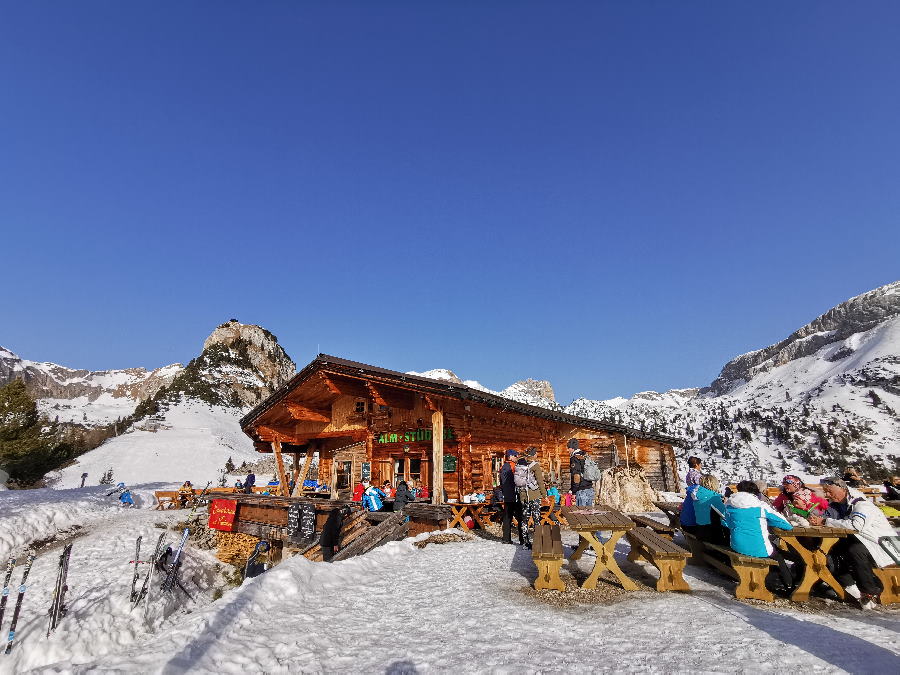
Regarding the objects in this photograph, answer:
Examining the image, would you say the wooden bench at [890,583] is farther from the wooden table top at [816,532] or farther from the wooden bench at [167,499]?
the wooden bench at [167,499]

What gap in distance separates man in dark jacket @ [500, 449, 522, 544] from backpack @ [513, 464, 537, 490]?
117 mm

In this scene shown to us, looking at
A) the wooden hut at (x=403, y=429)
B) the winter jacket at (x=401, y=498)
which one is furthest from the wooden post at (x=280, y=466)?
the winter jacket at (x=401, y=498)

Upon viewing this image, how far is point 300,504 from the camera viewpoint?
37.5ft

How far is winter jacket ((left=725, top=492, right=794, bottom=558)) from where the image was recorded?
4902mm

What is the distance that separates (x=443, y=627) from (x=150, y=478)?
143 feet

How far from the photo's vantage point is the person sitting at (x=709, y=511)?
6.01 m

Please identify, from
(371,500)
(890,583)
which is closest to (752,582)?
(890,583)

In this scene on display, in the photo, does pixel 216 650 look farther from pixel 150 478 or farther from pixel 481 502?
pixel 150 478

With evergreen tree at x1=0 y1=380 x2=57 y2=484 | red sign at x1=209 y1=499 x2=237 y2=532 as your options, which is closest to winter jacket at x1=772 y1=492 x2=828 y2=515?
red sign at x1=209 y1=499 x2=237 y2=532

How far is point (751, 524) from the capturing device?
4.99m

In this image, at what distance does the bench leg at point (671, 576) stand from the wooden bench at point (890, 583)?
1830 millimetres

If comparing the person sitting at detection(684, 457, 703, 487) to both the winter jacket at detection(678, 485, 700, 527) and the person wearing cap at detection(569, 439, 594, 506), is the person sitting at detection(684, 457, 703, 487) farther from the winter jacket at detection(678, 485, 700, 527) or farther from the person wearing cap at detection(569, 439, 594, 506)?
the person wearing cap at detection(569, 439, 594, 506)

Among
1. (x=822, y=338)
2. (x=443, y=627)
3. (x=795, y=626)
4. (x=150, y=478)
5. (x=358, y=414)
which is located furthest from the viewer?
(x=822, y=338)

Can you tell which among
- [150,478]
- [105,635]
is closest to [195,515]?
[105,635]
